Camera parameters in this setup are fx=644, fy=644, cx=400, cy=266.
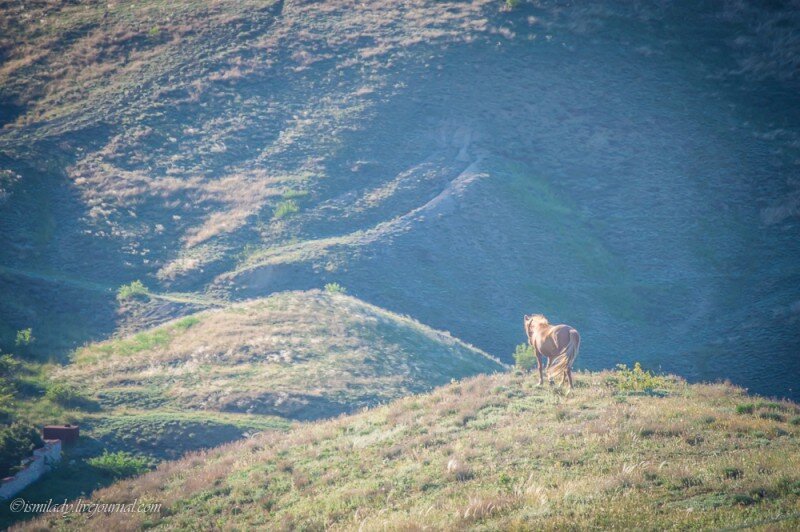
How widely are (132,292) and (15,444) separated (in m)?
17.2

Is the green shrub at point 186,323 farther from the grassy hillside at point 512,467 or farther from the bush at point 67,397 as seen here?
the grassy hillside at point 512,467

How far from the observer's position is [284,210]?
139 ft

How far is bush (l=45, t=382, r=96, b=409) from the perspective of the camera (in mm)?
23922

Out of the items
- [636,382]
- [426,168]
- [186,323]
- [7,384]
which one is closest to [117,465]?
[7,384]

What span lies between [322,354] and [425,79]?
99.7 feet

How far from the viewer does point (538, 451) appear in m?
14.4

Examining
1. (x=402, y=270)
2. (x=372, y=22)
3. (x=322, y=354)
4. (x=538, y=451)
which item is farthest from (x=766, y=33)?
(x=538, y=451)

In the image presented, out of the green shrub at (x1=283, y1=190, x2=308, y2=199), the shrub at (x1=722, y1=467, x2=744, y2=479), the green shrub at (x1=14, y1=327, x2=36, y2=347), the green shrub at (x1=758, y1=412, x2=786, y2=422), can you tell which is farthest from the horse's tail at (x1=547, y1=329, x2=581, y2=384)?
the green shrub at (x1=283, y1=190, x2=308, y2=199)

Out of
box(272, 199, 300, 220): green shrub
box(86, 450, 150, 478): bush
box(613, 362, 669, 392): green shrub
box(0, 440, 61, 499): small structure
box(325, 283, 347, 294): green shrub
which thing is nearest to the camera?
box(0, 440, 61, 499): small structure

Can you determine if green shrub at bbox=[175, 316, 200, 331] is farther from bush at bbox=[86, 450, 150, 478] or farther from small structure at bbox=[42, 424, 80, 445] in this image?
bush at bbox=[86, 450, 150, 478]

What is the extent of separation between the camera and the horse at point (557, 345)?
18703mm

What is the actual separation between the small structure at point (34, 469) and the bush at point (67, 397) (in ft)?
13.5

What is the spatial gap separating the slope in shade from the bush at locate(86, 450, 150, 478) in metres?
4.28

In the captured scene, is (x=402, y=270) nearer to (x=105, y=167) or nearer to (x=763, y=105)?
(x=105, y=167)
